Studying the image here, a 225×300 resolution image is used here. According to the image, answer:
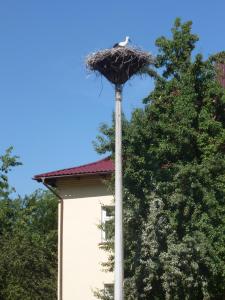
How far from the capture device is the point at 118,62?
12.1 m

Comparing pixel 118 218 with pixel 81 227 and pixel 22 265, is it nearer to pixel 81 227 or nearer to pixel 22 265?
pixel 81 227

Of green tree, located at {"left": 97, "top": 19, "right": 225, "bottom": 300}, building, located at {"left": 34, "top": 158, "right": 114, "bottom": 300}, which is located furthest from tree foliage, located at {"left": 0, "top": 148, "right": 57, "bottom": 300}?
green tree, located at {"left": 97, "top": 19, "right": 225, "bottom": 300}

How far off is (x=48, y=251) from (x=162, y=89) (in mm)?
11271

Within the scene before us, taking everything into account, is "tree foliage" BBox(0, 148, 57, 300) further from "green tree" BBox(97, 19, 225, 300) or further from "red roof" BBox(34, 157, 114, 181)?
"green tree" BBox(97, 19, 225, 300)

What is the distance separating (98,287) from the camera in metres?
19.5

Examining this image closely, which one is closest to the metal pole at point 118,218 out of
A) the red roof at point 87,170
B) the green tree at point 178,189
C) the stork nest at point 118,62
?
the stork nest at point 118,62

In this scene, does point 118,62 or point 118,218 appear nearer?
point 118,218

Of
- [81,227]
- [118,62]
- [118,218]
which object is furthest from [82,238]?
[118,62]

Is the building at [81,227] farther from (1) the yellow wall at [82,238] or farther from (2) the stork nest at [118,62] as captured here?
(2) the stork nest at [118,62]

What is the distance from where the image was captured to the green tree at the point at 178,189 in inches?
551

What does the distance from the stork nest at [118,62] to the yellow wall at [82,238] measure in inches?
314

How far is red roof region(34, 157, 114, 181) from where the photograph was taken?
19.7m

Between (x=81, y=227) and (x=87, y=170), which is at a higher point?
(x=87, y=170)

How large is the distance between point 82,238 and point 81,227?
0.35 m
